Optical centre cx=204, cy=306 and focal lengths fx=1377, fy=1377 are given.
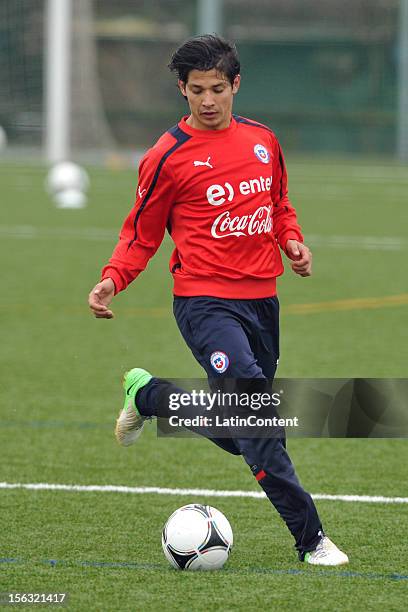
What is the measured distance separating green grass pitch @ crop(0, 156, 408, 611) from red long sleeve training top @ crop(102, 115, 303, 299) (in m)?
1.04

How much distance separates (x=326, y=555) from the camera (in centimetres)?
500

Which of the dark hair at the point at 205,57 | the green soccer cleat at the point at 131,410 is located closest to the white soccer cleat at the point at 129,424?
the green soccer cleat at the point at 131,410

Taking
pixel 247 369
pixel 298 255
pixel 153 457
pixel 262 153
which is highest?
pixel 262 153

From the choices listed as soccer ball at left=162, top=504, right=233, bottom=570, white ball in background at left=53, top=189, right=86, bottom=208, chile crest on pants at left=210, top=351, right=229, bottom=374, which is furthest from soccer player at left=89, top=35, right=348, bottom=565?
white ball in background at left=53, top=189, right=86, bottom=208

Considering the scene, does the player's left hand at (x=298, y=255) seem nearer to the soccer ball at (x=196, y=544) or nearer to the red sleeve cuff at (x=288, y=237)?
the red sleeve cuff at (x=288, y=237)

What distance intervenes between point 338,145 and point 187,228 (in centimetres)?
3317

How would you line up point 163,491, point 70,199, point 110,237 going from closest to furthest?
point 163,491 < point 110,237 < point 70,199

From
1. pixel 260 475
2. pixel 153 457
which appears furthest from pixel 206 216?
pixel 153 457

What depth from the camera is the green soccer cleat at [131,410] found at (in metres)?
5.29

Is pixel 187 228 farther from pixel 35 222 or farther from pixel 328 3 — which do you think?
pixel 328 3

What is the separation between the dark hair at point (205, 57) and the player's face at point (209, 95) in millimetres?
22

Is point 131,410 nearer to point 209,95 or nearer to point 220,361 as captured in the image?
point 220,361

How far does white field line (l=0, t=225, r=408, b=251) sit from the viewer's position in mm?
17594

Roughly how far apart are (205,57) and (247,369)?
1158 mm
